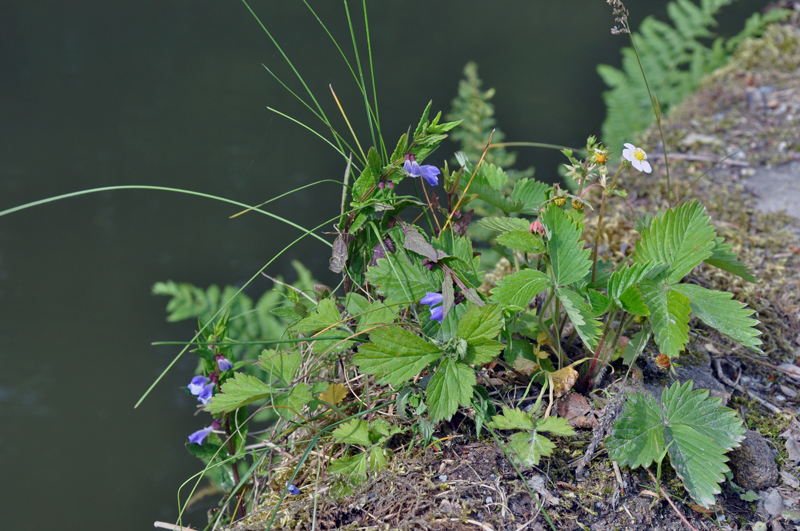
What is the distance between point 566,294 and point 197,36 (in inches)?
221

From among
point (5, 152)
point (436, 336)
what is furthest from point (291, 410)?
point (5, 152)

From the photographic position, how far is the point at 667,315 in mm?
988

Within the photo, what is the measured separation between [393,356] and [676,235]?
64 cm

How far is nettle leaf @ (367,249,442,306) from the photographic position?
3.69 feet

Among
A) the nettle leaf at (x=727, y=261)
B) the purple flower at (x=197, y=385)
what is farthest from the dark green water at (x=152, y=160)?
the nettle leaf at (x=727, y=261)

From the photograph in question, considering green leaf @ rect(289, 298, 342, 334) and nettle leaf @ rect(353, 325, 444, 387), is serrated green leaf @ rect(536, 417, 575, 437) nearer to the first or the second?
nettle leaf @ rect(353, 325, 444, 387)

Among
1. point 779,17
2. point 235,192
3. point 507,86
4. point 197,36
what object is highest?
point 779,17

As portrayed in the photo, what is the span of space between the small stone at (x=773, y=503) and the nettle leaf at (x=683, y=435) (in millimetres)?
160

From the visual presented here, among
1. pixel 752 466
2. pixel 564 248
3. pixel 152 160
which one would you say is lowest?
pixel 152 160

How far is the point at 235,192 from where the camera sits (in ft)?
15.0

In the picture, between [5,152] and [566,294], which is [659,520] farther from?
[5,152]

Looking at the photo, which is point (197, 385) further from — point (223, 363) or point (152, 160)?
point (152, 160)

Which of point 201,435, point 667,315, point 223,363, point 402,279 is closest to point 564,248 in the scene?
point 667,315

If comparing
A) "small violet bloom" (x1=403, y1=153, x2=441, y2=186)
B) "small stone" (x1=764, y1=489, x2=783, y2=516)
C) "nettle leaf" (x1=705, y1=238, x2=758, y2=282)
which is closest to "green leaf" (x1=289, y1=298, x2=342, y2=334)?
"small violet bloom" (x1=403, y1=153, x2=441, y2=186)
